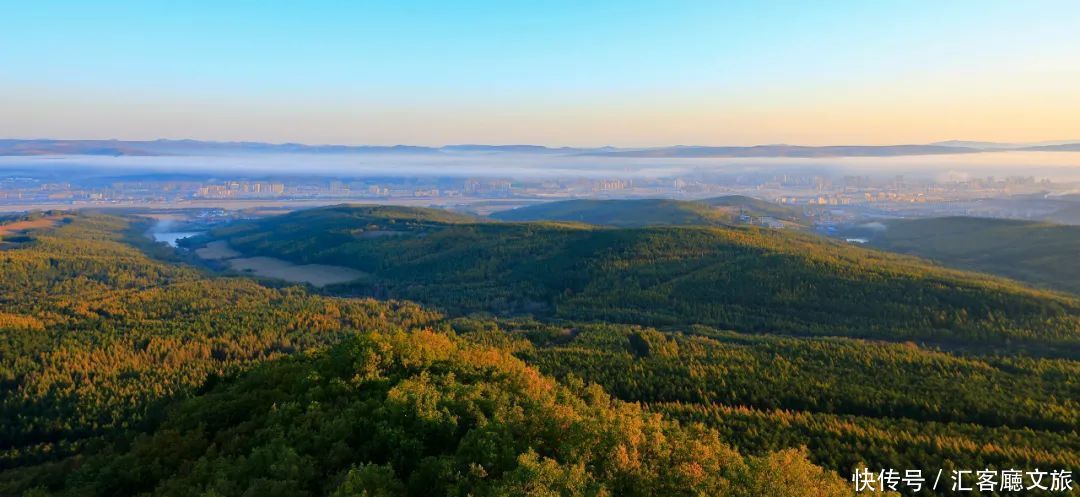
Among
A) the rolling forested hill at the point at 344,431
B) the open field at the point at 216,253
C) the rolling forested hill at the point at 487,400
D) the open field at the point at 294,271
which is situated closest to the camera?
the rolling forested hill at the point at 344,431

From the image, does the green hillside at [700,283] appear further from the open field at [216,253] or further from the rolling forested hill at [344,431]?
the rolling forested hill at [344,431]

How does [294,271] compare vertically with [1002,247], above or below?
below

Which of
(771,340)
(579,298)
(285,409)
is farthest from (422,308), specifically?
(285,409)

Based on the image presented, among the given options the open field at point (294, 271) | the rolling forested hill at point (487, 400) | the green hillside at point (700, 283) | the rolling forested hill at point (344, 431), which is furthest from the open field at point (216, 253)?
the rolling forested hill at point (344, 431)

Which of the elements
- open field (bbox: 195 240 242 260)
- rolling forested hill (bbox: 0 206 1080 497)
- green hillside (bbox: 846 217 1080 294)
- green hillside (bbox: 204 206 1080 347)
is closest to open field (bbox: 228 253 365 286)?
green hillside (bbox: 204 206 1080 347)

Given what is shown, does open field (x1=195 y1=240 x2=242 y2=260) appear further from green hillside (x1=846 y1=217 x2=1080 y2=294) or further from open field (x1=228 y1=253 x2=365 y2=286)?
green hillside (x1=846 y1=217 x2=1080 y2=294)

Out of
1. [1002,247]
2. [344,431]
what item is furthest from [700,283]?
[1002,247]

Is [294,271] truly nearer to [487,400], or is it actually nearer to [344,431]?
[344,431]
